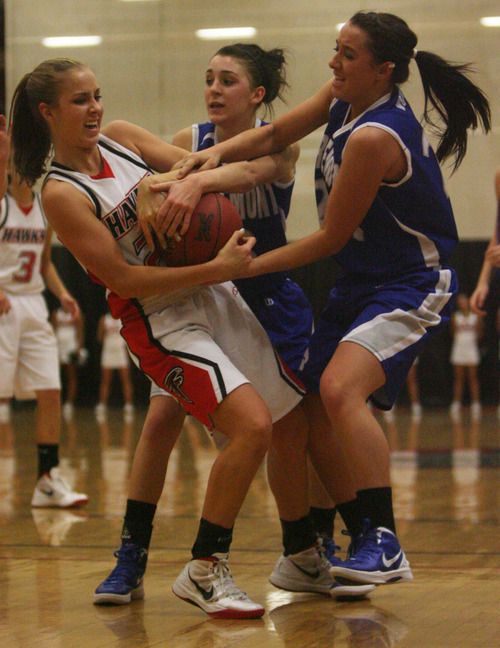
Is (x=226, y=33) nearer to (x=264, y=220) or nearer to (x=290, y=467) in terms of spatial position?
(x=264, y=220)

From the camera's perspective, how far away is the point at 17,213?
5.31 meters

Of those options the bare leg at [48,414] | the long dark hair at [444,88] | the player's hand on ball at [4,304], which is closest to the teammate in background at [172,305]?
the long dark hair at [444,88]

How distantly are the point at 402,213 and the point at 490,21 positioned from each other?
21.6 ft

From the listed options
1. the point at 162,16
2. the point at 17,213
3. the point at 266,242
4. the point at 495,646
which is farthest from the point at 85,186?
the point at 162,16

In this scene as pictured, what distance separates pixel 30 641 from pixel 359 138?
66.4 inches

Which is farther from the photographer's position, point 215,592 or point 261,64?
point 261,64

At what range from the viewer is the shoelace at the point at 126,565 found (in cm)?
297

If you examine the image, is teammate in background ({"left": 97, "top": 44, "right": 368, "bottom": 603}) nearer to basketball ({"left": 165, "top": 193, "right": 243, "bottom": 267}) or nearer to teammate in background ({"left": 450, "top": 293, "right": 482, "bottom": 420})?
basketball ({"left": 165, "top": 193, "right": 243, "bottom": 267})

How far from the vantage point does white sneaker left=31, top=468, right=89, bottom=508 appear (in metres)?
4.94

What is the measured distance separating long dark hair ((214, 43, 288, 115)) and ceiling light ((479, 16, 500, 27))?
19.3 ft

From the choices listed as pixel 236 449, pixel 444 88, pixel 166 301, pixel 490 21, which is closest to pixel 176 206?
pixel 166 301

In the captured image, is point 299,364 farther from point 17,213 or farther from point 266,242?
point 17,213

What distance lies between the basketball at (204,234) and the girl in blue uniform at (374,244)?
0.09 metres

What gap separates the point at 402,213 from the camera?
2910 millimetres
